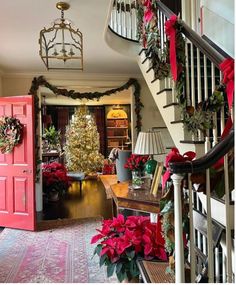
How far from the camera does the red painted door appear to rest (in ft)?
14.7

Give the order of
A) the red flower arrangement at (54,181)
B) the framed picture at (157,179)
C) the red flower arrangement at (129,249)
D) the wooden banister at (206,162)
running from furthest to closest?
1. the red flower arrangement at (54,181)
2. the framed picture at (157,179)
3. the red flower arrangement at (129,249)
4. the wooden banister at (206,162)

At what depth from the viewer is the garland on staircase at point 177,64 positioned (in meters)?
1.98

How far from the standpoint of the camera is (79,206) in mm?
5758

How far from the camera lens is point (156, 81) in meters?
3.16

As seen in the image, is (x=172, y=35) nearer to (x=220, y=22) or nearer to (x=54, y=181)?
(x=220, y=22)

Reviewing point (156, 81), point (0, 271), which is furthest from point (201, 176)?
point (0, 271)

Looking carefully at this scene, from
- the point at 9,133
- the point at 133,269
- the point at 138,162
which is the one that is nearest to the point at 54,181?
the point at 9,133

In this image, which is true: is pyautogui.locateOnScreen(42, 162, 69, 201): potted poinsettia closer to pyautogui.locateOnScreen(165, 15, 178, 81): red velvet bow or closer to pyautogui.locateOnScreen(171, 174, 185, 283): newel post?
pyautogui.locateOnScreen(165, 15, 178, 81): red velvet bow

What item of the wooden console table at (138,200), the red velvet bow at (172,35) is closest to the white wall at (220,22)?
the red velvet bow at (172,35)

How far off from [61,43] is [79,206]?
377 cm

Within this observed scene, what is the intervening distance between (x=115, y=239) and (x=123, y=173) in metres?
3.12

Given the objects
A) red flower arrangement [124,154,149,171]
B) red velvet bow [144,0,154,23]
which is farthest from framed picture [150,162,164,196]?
red velvet bow [144,0,154,23]

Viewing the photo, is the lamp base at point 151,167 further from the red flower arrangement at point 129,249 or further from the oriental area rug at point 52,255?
the oriental area rug at point 52,255

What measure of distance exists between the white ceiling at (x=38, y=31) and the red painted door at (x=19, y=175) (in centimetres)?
78
